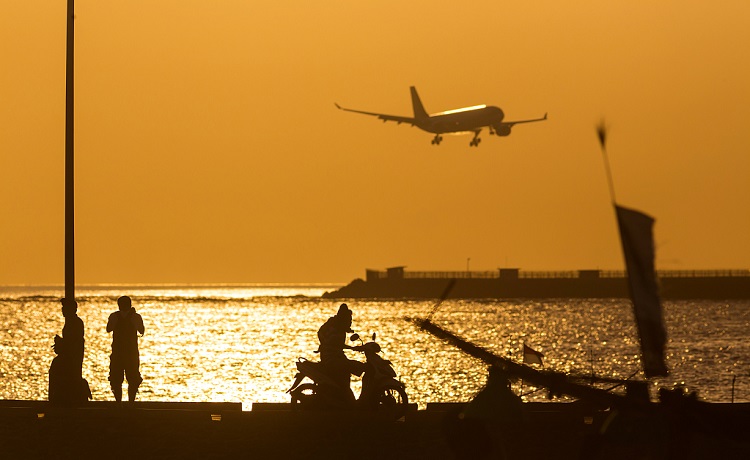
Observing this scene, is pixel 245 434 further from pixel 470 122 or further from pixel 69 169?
pixel 470 122

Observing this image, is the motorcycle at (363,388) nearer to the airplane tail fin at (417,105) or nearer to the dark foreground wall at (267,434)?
the dark foreground wall at (267,434)

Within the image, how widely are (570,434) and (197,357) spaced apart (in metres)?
64.5

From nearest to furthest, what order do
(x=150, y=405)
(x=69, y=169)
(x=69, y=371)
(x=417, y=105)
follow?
(x=69, y=371), (x=150, y=405), (x=69, y=169), (x=417, y=105)

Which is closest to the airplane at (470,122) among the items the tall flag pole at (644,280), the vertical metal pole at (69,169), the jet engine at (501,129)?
the jet engine at (501,129)

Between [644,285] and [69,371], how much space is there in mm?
16534

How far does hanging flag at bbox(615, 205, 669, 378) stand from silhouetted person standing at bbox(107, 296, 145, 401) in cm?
1645

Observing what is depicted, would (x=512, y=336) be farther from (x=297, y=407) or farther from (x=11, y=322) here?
(x=297, y=407)

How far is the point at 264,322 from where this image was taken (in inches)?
6314

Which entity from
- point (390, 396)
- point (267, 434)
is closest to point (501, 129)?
point (390, 396)

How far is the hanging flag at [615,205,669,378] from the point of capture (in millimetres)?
8180

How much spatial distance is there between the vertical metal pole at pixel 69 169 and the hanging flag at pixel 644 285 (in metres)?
17.4

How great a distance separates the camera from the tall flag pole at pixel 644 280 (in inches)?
322

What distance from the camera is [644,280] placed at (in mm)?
8320

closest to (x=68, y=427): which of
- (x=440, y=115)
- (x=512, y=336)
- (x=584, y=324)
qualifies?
(x=512, y=336)
